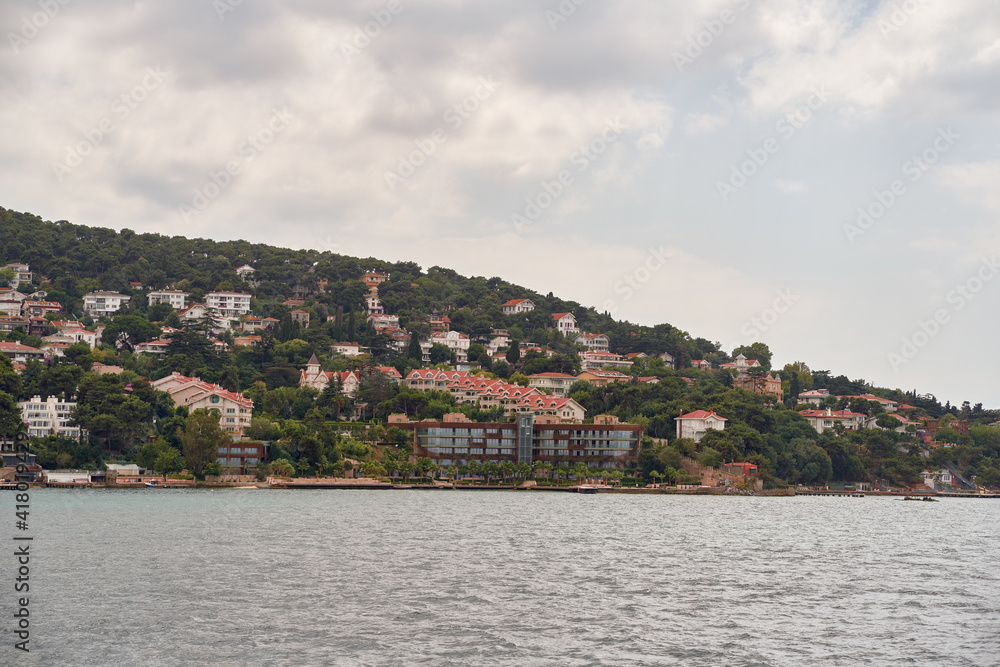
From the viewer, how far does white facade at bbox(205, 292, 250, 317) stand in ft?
512

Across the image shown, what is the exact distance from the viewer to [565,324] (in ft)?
577

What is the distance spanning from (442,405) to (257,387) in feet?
65.5

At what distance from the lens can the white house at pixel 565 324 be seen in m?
175

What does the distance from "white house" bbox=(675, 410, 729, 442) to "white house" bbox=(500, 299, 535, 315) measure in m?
74.6

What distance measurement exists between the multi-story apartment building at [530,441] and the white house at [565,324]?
73874 mm

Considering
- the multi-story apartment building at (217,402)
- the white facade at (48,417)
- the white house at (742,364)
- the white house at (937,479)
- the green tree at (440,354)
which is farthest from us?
the white house at (742,364)

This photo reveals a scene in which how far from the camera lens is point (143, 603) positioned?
→ 3019 cm

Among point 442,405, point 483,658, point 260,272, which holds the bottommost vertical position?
point 483,658

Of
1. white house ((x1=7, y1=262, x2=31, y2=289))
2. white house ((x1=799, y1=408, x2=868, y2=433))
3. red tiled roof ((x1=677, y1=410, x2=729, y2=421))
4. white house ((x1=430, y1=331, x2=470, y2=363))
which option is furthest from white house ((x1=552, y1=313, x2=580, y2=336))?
white house ((x1=7, y1=262, x2=31, y2=289))

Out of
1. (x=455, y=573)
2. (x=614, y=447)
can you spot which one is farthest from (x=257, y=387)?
(x=455, y=573)

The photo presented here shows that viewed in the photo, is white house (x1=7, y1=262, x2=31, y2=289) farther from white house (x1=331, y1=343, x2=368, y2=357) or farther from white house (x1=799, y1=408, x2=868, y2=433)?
white house (x1=799, y1=408, x2=868, y2=433)

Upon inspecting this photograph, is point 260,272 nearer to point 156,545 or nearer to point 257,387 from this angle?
point 257,387

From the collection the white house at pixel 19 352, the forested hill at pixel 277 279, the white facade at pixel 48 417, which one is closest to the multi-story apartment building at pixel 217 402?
the white facade at pixel 48 417

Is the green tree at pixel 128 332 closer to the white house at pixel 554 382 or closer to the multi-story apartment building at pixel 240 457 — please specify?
the multi-story apartment building at pixel 240 457
